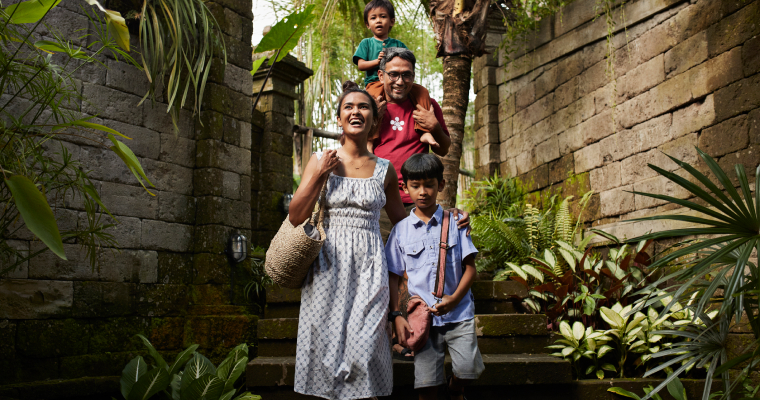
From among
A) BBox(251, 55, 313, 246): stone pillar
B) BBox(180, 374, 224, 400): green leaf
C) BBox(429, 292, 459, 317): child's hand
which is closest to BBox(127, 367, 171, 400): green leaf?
BBox(180, 374, 224, 400): green leaf

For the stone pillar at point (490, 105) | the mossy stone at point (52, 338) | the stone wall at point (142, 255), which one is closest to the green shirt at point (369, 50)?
the stone wall at point (142, 255)

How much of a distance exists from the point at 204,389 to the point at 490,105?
6.33 meters

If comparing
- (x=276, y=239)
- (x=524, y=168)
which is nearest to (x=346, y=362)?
(x=276, y=239)

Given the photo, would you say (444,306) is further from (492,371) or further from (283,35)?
(283,35)

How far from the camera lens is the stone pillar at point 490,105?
8539 mm

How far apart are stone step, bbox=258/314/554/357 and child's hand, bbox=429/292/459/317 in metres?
1.76

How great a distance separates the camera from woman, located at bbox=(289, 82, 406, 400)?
230 centimetres

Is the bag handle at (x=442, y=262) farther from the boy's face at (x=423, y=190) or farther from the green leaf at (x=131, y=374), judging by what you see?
the green leaf at (x=131, y=374)

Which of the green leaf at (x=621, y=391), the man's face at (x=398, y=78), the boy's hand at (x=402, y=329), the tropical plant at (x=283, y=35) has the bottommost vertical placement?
the green leaf at (x=621, y=391)

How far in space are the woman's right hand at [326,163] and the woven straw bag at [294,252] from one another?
75mm

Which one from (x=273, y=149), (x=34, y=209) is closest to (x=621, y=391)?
(x=34, y=209)

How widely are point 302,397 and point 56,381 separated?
192 cm

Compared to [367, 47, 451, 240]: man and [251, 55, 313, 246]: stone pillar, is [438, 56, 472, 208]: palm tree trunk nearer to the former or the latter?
[367, 47, 451, 240]: man

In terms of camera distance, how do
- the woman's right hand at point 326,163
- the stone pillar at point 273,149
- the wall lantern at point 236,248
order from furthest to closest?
the stone pillar at point 273,149 < the wall lantern at point 236,248 < the woman's right hand at point 326,163
